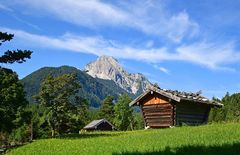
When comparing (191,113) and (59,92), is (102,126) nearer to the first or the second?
(59,92)

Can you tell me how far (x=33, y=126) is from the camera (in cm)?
8300

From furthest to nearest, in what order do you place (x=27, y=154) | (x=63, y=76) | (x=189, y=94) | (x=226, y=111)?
1. (x=226, y=111)
2. (x=63, y=76)
3. (x=189, y=94)
4. (x=27, y=154)

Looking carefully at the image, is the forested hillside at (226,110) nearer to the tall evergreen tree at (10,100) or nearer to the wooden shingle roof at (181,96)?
the tall evergreen tree at (10,100)

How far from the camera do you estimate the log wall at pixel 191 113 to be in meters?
34.7

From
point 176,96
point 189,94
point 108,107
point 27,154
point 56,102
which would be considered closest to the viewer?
point 27,154

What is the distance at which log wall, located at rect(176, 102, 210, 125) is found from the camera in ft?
114

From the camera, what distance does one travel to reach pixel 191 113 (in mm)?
35469

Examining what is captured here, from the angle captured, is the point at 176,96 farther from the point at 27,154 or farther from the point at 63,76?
the point at 63,76

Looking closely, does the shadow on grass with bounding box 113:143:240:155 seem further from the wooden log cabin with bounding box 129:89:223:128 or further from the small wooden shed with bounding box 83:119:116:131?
the small wooden shed with bounding box 83:119:116:131

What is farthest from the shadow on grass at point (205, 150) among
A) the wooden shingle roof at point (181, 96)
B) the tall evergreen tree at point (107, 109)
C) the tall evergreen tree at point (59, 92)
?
the tall evergreen tree at point (107, 109)

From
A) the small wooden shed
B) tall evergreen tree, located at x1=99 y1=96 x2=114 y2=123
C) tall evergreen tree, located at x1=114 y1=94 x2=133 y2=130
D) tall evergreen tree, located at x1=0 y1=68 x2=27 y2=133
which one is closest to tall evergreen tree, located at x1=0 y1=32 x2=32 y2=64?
tall evergreen tree, located at x1=0 y1=68 x2=27 y2=133

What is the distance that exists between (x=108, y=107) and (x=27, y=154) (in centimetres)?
10756

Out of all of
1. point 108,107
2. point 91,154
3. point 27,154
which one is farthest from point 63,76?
point 108,107

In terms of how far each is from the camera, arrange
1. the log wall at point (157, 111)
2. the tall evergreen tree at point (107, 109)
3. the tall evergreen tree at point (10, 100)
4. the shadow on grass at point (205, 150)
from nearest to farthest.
A: the shadow on grass at point (205, 150)
the log wall at point (157, 111)
the tall evergreen tree at point (10, 100)
the tall evergreen tree at point (107, 109)
